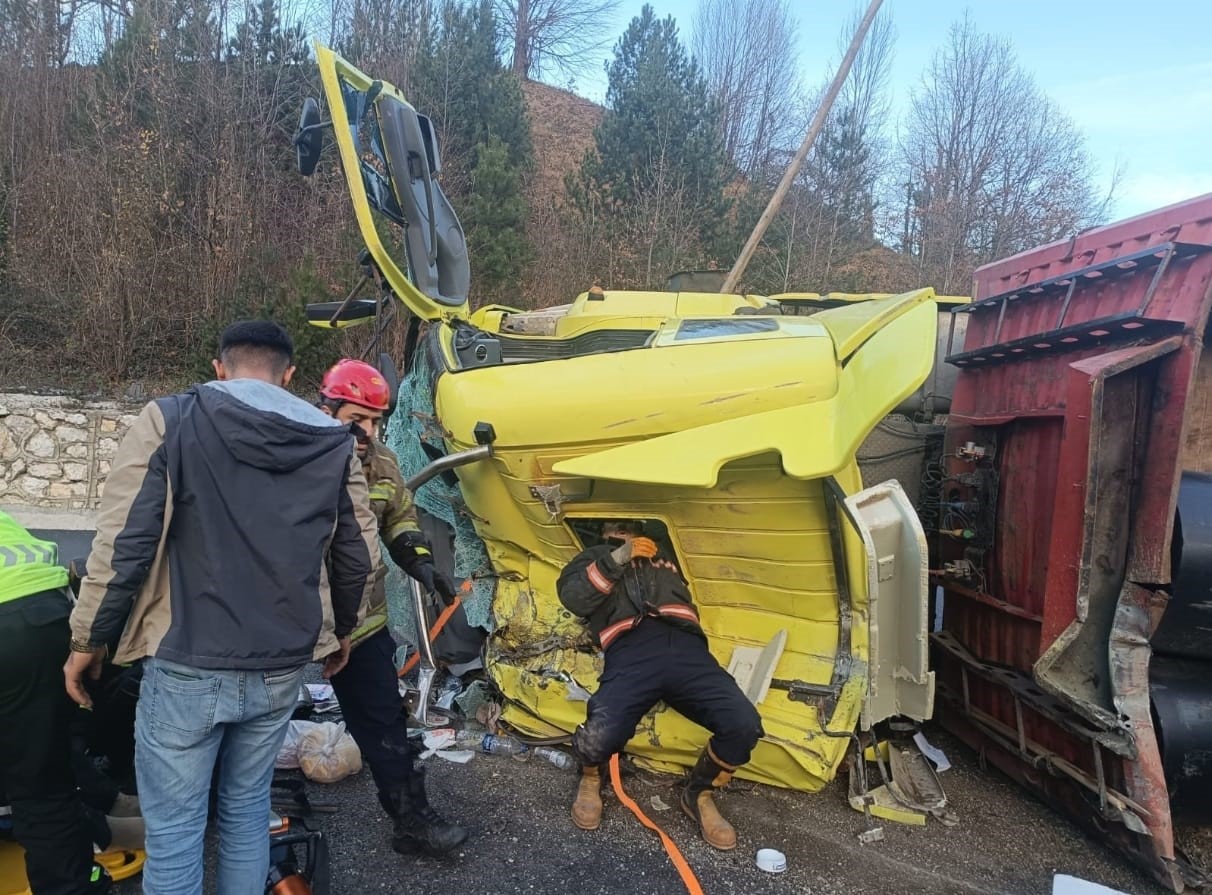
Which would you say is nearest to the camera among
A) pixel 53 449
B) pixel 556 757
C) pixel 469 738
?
pixel 556 757

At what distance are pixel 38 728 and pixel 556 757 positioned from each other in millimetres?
1795

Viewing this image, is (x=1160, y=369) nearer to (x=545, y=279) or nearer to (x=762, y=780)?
(x=762, y=780)

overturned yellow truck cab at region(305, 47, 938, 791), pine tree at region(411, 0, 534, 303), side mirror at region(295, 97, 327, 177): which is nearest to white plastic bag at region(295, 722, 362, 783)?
overturned yellow truck cab at region(305, 47, 938, 791)

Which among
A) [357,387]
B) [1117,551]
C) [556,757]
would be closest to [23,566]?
[357,387]

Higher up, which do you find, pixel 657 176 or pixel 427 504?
pixel 657 176

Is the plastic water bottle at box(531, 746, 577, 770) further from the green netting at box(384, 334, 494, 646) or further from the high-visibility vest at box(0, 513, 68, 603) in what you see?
the high-visibility vest at box(0, 513, 68, 603)

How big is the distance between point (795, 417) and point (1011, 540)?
128cm

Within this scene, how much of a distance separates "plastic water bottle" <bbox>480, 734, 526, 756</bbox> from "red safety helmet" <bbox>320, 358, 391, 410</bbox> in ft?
4.84

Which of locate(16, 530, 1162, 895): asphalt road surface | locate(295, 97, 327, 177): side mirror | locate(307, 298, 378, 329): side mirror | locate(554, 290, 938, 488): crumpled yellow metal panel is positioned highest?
locate(295, 97, 327, 177): side mirror

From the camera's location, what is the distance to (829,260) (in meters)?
14.5

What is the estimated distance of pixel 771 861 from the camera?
8.09ft

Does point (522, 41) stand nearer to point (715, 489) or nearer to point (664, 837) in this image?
point (715, 489)

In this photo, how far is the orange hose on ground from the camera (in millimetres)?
2365

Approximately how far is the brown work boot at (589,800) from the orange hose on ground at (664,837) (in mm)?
72
